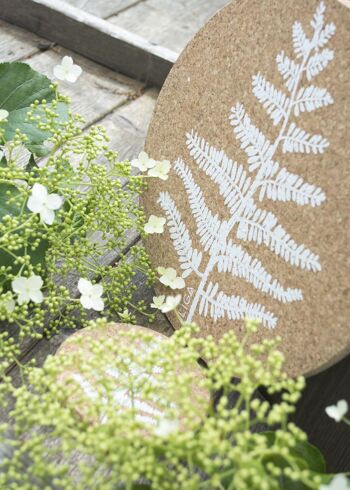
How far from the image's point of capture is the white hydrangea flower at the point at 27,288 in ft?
3.21

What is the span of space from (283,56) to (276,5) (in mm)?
77

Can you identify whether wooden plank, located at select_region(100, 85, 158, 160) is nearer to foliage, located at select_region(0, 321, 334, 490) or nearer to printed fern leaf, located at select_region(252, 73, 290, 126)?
printed fern leaf, located at select_region(252, 73, 290, 126)

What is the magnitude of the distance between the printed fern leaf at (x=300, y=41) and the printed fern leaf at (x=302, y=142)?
0.10m

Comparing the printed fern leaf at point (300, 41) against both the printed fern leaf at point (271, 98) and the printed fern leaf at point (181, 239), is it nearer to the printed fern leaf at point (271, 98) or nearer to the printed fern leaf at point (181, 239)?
the printed fern leaf at point (271, 98)

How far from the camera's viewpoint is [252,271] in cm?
105

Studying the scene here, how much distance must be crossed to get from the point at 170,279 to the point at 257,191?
0.71 feet

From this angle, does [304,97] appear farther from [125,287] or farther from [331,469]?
[331,469]

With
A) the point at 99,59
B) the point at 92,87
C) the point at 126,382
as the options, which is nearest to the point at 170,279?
the point at 126,382

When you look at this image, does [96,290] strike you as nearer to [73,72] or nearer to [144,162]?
[144,162]

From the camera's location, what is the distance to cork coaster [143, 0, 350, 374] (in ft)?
3.10

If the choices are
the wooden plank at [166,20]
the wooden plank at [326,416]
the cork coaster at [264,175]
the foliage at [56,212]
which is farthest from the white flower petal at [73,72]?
the wooden plank at [166,20]

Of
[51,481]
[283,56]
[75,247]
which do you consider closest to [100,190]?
[75,247]

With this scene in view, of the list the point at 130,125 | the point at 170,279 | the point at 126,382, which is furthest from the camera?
the point at 130,125

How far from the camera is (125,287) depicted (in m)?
1.26
